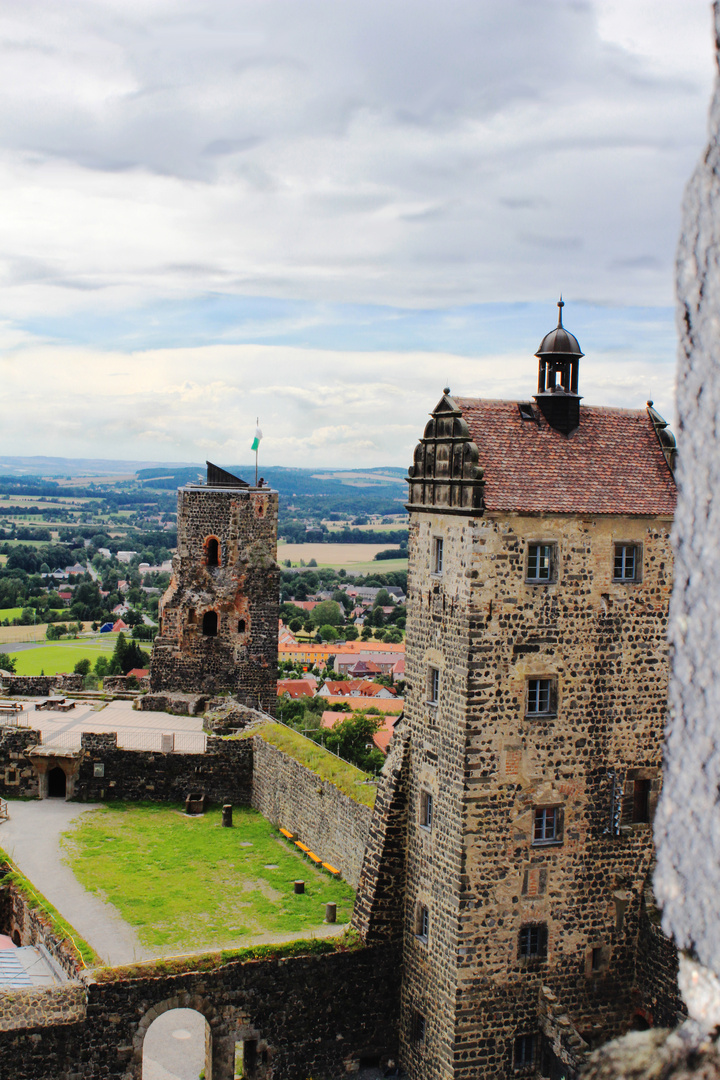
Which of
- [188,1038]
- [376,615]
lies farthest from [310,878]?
[376,615]

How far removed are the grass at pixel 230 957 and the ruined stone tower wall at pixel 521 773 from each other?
1.44 metres

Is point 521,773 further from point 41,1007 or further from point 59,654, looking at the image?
point 59,654

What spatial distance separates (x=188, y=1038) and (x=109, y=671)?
235 ft

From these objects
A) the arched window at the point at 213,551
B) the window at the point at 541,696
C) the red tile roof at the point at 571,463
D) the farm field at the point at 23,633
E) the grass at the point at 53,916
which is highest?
the red tile roof at the point at 571,463

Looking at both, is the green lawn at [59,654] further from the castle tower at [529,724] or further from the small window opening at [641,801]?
the small window opening at [641,801]

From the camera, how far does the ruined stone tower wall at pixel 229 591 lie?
37562 millimetres

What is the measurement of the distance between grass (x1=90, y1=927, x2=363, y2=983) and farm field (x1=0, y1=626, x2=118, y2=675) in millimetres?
76651

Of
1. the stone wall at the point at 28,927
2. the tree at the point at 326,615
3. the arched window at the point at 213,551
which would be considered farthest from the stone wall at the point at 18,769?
the tree at the point at 326,615

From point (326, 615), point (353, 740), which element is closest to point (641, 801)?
point (353, 740)

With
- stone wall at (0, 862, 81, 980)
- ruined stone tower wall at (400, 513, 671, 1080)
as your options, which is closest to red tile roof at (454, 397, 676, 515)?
ruined stone tower wall at (400, 513, 671, 1080)

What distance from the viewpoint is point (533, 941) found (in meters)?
19.8

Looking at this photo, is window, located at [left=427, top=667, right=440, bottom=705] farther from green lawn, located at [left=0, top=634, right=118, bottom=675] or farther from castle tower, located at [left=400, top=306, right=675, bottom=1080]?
green lawn, located at [left=0, top=634, right=118, bottom=675]

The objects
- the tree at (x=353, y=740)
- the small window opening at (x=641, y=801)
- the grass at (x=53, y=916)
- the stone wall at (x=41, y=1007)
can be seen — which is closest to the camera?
the stone wall at (x=41, y=1007)

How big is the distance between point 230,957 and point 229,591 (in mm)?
18881
